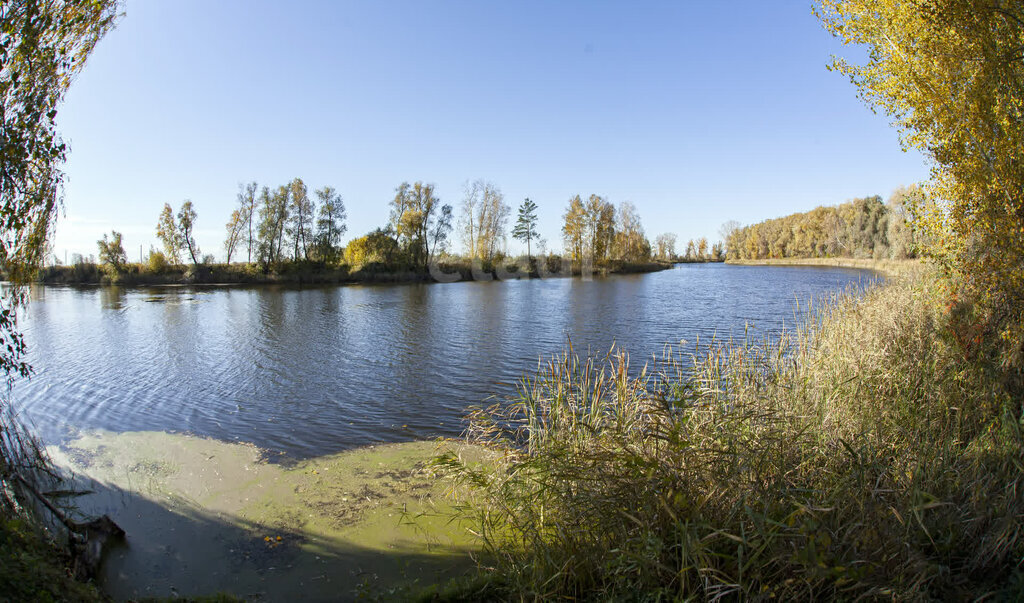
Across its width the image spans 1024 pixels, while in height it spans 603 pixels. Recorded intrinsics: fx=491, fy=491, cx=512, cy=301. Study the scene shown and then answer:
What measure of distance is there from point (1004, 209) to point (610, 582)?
6154 mm

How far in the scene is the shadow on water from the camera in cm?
451

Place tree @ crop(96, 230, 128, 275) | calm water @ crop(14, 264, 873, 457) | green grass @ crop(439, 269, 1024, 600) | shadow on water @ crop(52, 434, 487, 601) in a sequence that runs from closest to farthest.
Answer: green grass @ crop(439, 269, 1024, 600) < shadow on water @ crop(52, 434, 487, 601) < calm water @ crop(14, 264, 873, 457) < tree @ crop(96, 230, 128, 275)

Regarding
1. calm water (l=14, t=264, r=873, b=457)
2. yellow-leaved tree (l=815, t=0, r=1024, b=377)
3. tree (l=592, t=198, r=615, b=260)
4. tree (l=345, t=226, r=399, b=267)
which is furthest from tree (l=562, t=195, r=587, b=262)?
yellow-leaved tree (l=815, t=0, r=1024, b=377)

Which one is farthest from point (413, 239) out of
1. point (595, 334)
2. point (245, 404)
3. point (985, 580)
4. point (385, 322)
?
point (985, 580)

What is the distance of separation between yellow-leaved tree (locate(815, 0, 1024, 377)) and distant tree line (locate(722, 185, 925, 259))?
4390 centimetres

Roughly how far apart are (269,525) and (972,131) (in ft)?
31.1

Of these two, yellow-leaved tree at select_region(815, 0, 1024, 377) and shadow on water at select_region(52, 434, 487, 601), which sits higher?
yellow-leaved tree at select_region(815, 0, 1024, 377)

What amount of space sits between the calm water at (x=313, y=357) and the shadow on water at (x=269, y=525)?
115cm

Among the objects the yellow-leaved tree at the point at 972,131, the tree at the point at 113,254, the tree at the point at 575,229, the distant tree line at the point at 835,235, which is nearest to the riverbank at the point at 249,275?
the tree at the point at 113,254

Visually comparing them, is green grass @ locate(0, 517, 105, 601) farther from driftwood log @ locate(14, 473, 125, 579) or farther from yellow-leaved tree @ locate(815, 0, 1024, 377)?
yellow-leaved tree @ locate(815, 0, 1024, 377)

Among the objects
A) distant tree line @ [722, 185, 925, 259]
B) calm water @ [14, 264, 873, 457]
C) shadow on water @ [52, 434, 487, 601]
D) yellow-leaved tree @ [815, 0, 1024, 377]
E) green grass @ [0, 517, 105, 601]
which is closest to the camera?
green grass @ [0, 517, 105, 601]

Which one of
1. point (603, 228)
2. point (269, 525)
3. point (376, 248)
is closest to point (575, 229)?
point (603, 228)

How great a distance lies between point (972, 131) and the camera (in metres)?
5.90

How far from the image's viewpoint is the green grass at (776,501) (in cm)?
297
